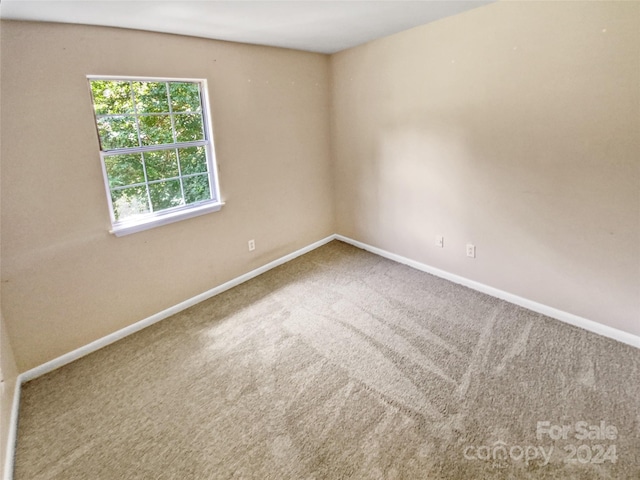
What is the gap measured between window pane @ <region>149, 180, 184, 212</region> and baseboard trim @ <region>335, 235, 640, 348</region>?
218 cm

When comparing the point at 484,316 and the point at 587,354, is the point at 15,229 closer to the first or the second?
the point at 484,316

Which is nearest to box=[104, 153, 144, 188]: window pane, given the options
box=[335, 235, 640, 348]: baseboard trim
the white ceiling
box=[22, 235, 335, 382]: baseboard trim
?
the white ceiling

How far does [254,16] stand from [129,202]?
162 cm

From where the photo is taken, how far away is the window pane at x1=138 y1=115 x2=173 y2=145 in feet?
8.53

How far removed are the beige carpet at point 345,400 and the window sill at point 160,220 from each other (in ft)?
2.65

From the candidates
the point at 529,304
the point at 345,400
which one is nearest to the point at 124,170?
the point at 345,400

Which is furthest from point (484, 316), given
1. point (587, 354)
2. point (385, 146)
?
point (385, 146)

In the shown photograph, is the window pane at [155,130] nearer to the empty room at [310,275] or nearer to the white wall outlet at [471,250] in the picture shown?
the empty room at [310,275]

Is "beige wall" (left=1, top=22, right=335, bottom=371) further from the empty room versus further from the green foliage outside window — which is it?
the green foliage outside window

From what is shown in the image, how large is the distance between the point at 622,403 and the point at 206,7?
3.25 metres

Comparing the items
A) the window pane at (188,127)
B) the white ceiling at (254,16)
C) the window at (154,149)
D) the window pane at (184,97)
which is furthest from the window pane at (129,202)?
the white ceiling at (254,16)

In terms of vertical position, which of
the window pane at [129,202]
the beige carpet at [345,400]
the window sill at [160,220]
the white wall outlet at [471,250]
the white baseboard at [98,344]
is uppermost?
the window pane at [129,202]

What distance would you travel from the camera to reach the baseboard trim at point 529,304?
2338 millimetres

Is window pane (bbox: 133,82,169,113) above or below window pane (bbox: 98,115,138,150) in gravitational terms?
above
